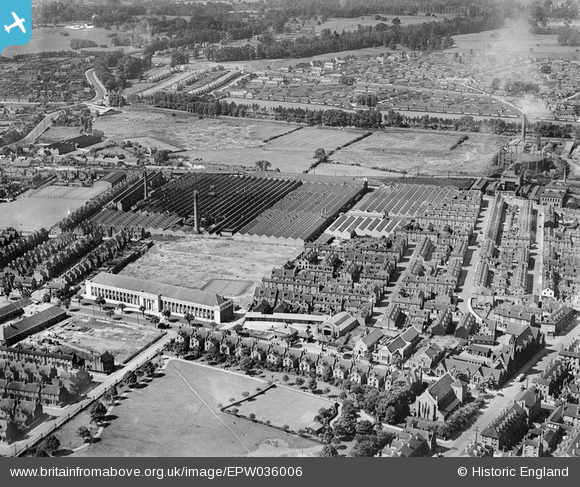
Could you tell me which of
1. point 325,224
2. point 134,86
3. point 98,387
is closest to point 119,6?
point 134,86

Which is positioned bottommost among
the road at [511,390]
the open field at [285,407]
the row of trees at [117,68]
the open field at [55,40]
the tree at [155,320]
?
the road at [511,390]

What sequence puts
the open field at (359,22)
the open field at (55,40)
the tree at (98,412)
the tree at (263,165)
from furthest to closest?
1. the open field at (359,22)
2. the open field at (55,40)
3. the tree at (263,165)
4. the tree at (98,412)

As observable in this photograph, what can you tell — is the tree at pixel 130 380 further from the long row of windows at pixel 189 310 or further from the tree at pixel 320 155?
the tree at pixel 320 155

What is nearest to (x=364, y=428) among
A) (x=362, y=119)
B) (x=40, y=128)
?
(x=362, y=119)

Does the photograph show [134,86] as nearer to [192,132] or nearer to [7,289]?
[192,132]

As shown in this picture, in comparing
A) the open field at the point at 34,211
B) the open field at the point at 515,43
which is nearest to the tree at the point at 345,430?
the open field at the point at 34,211

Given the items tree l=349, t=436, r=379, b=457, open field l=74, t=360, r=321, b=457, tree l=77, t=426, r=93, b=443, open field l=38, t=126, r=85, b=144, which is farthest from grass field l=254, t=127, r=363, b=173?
tree l=349, t=436, r=379, b=457
